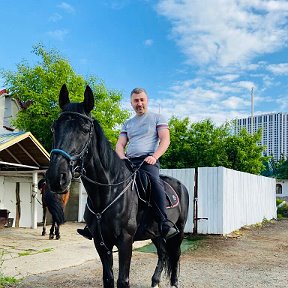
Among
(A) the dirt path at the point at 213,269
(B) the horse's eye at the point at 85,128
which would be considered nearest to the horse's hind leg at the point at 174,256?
(A) the dirt path at the point at 213,269

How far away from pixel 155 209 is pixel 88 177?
1.01 metres

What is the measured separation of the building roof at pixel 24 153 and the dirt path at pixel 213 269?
585 cm

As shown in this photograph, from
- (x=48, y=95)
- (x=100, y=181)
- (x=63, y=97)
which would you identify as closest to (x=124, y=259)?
(x=100, y=181)

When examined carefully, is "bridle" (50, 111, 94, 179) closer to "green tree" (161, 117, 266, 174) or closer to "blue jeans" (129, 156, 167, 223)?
"blue jeans" (129, 156, 167, 223)

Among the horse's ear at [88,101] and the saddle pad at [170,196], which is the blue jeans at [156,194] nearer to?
the saddle pad at [170,196]

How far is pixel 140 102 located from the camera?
14.8 feet

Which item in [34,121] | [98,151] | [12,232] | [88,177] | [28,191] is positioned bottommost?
[12,232]

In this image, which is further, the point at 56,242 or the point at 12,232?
the point at 12,232

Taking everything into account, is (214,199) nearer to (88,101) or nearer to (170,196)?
(170,196)

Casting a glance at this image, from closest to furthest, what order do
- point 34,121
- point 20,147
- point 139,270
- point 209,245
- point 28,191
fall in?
point 139,270
point 209,245
point 20,147
point 28,191
point 34,121

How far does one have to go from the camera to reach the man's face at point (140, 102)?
448 cm

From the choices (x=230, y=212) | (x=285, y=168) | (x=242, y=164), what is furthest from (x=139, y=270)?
(x=285, y=168)

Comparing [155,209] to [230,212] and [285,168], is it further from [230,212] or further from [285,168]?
[285,168]

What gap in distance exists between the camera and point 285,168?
57.1 meters
